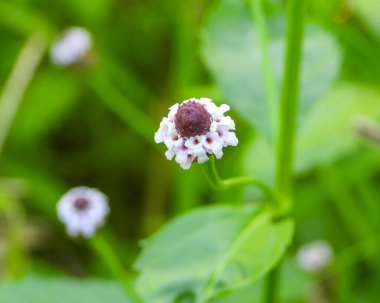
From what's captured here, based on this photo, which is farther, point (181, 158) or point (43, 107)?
point (43, 107)

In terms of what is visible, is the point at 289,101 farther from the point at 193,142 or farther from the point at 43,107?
the point at 43,107

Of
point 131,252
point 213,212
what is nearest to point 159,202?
point 131,252

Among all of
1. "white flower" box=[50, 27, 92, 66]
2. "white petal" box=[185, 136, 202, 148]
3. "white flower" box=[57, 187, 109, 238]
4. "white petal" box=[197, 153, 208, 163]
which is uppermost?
"white flower" box=[50, 27, 92, 66]

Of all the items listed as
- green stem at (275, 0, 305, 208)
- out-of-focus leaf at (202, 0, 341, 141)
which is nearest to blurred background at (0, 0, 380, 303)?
out-of-focus leaf at (202, 0, 341, 141)

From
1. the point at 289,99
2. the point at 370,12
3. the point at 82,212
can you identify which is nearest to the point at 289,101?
the point at 289,99

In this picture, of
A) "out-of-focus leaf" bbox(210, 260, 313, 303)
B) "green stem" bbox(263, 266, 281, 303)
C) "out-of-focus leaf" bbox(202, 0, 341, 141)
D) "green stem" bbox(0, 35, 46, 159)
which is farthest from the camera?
"green stem" bbox(0, 35, 46, 159)

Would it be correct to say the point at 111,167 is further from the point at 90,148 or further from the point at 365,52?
the point at 365,52

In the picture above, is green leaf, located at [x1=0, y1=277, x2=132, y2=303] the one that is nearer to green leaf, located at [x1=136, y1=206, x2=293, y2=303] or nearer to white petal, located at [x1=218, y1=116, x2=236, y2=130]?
green leaf, located at [x1=136, y1=206, x2=293, y2=303]
